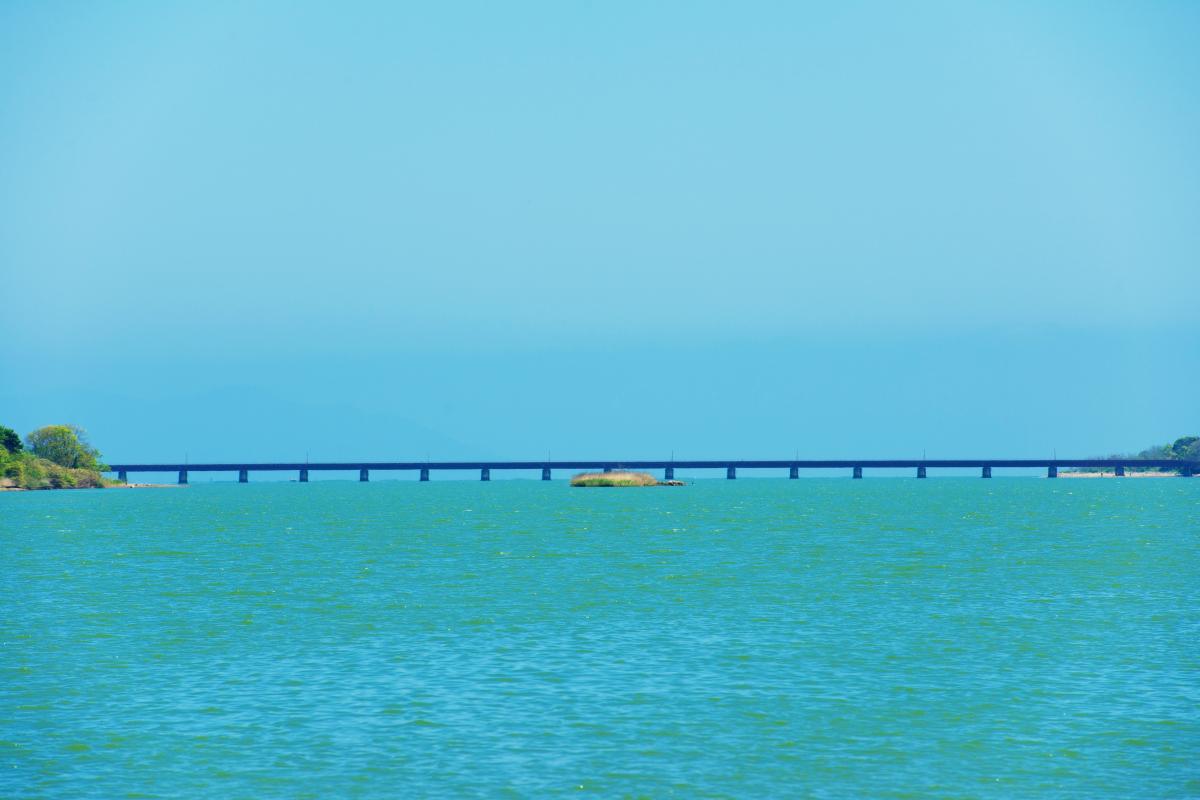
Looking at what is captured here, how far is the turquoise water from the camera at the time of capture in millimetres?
26516

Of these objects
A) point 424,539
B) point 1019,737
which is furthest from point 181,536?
point 1019,737

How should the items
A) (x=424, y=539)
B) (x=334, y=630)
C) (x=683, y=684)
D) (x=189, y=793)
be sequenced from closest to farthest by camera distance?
(x=189, y=793), (x=683, y=684), (x=334, y=630), (x=424, y=539)

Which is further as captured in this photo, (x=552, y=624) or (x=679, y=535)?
(x=679, y=535)

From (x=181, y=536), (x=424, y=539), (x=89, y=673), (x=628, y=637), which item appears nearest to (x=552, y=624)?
(x=628, y=637)

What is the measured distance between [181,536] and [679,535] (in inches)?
1761

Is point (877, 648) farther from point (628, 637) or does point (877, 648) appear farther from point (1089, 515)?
point (1089, 515)

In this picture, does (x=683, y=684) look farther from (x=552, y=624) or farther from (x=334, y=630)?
(x=334, y=630)

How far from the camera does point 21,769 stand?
2681cm

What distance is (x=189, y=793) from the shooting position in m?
25.3

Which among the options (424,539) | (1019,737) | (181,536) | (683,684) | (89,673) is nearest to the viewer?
(1019,737)

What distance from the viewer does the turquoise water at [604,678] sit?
2652 cm

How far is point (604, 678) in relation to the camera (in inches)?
1442

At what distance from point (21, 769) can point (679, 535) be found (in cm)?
8505

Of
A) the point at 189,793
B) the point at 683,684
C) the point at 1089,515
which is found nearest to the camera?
the point at 189,793
